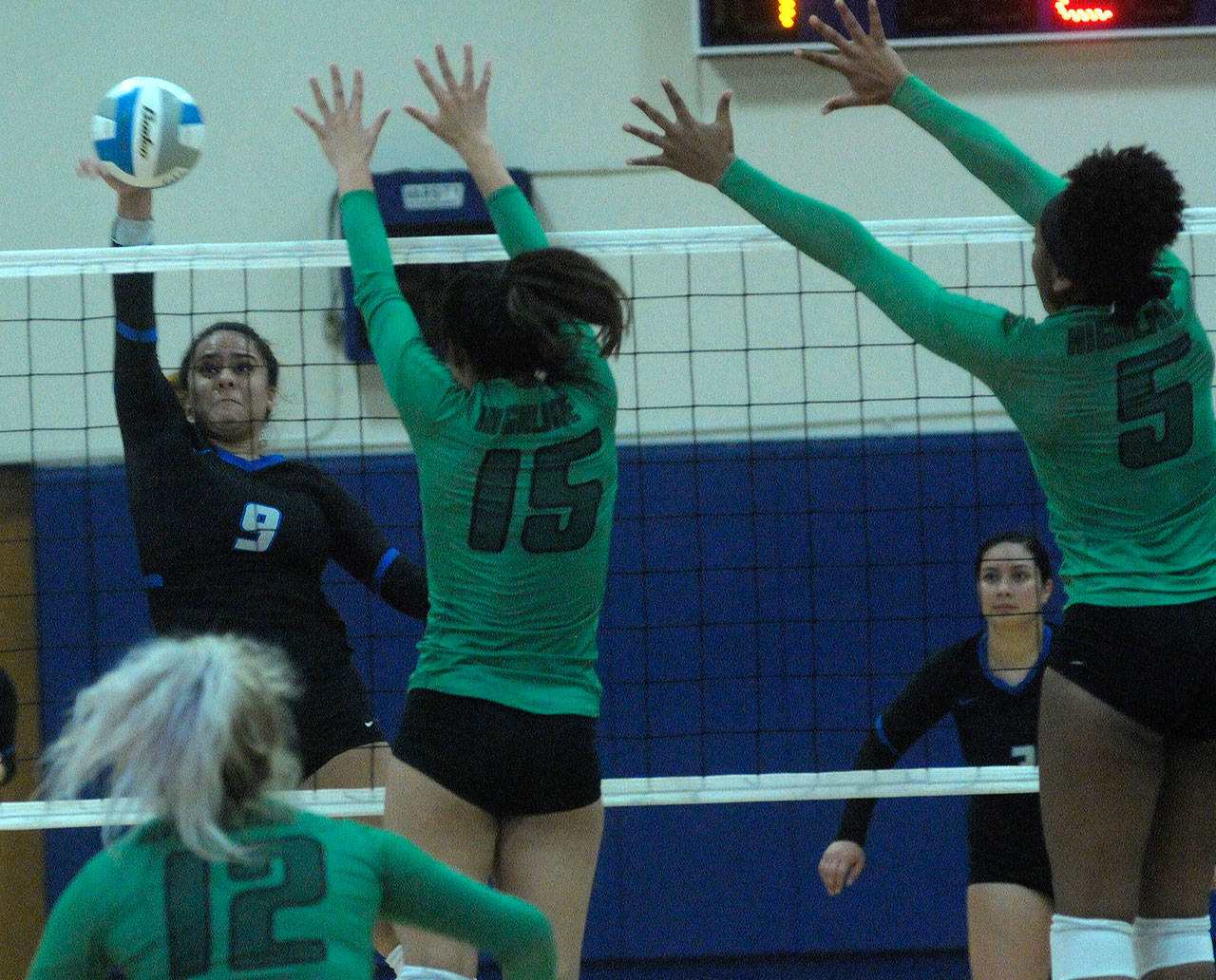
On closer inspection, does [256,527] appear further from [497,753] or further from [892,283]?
[892,283]

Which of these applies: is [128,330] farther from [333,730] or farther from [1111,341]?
[1111,341]

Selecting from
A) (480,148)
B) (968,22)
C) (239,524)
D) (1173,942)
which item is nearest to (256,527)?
(239,524)

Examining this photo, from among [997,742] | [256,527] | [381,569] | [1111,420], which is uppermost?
[1111,420]

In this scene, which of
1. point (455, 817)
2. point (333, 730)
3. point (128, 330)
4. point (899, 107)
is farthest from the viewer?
point (333, 730)

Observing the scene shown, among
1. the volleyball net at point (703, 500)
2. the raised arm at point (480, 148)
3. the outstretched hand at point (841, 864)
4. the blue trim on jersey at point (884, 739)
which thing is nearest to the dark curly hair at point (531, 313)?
the raised arm at point (480, 148)

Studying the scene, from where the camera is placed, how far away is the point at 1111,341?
8.02 ft

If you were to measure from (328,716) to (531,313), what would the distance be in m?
1.45

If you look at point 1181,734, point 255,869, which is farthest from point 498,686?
point 1181,734

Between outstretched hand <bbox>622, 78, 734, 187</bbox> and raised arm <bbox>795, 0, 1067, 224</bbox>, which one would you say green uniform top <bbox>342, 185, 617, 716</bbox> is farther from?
raised arm <bbox>795, 0, 1067, 224</bbox>

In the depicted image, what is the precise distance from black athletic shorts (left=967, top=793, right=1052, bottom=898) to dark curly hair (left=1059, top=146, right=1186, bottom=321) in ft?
6.11

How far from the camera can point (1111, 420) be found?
2447 mm

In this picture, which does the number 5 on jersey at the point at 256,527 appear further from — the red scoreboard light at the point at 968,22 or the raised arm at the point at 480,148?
the red scoreboard light at the point at 968,22

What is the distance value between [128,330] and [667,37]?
3260 millimetres

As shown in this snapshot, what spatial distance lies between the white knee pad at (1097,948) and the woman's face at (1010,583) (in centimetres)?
183
